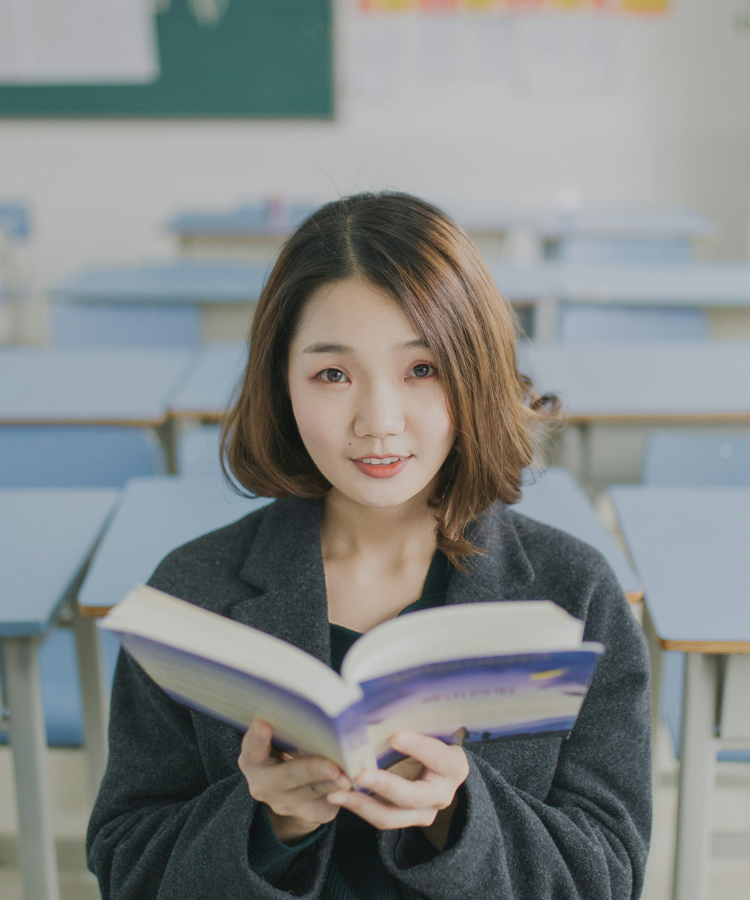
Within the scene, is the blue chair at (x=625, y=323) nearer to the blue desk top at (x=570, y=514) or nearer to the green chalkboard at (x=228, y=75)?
the blue desk top at (x=570, y=514)

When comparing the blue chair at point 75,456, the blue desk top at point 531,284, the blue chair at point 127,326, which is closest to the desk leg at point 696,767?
the blue chair at point 75,456

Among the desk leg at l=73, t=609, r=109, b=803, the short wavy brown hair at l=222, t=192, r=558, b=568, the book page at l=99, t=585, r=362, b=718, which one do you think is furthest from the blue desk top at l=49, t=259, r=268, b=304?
the book page at l=99, t=585, r=362, b=718

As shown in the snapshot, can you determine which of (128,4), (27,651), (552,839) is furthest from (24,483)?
(128,4)

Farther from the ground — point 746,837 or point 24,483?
point 24,483

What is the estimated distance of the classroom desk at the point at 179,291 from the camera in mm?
3023

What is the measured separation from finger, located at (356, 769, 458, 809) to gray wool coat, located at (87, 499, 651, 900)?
0.32ft

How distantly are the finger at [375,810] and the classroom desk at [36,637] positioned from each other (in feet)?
2.14

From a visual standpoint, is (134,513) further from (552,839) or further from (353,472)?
(552,839)

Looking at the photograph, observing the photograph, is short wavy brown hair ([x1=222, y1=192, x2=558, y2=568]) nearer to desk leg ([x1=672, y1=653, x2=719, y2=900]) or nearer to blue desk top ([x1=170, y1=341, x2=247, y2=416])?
desk leg ([x1=672, y1=653, x2=719, y2=900])

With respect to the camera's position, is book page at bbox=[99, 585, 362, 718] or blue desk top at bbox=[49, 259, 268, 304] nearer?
book page at bbox=[99, 585, 362, 718]

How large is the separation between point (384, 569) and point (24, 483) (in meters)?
1.15

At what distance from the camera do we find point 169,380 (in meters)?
2.29

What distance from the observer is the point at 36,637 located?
1.22m

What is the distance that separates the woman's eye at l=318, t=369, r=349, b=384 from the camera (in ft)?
2.85
